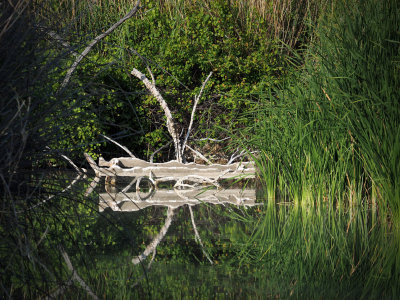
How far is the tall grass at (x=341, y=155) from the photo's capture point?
401 centimetres

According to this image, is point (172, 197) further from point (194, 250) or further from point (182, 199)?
point (194, 250)

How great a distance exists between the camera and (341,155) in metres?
5.32

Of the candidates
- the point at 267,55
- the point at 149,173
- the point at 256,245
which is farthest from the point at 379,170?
the point at 267,55

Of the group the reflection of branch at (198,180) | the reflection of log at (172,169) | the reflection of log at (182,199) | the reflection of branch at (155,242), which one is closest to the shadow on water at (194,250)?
the reflection of branch at (155,242)

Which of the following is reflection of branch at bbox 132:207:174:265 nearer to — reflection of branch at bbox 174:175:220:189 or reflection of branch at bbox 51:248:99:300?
reflection of branch at bbox 51:248:99:300

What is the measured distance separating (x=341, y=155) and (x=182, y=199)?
2.24m

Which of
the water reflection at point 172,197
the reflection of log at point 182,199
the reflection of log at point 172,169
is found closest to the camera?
the water reflection at point 172,197

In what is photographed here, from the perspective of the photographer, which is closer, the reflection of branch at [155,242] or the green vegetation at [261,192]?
the green vegetation at [261,192]

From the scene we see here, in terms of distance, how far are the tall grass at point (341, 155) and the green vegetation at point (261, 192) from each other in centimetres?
1

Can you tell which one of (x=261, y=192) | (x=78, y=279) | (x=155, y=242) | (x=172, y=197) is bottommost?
(x=261, y=192)

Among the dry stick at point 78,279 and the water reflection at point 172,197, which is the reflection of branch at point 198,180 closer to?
the water reflection at point 172,197

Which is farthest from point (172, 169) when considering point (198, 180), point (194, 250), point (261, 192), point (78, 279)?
point (78, 279)

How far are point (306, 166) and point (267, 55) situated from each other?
207 inches

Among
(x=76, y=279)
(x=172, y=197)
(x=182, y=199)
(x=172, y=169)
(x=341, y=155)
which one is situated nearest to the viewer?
(x=76, y=279)
